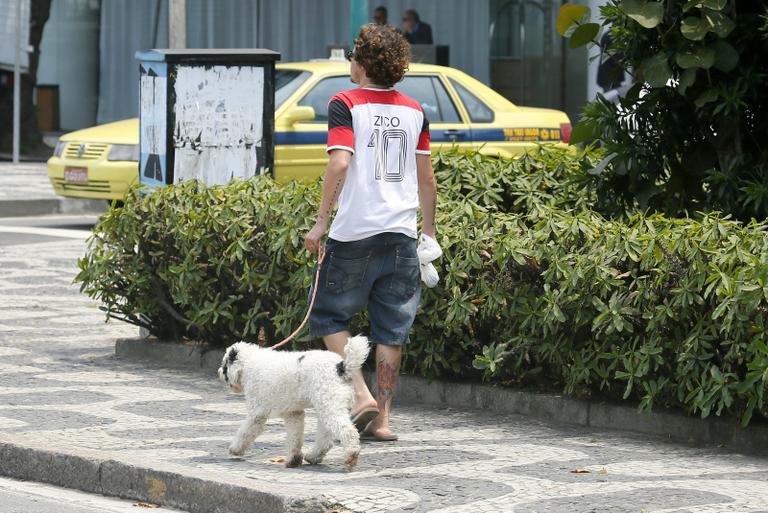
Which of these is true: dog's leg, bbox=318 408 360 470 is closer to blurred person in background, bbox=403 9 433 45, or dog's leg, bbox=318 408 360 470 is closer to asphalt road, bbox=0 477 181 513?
asphalt road, bbox=0 477 181 513

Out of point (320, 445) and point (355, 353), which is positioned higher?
point (355, 353)

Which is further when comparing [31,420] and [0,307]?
[0,307]

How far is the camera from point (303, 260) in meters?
7.99

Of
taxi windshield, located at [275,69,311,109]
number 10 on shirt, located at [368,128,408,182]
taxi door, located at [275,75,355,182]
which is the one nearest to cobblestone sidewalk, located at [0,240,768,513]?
number 10 on shirt, located at [368,128,408,182]

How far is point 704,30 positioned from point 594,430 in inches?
79.8

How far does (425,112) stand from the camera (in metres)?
15.6

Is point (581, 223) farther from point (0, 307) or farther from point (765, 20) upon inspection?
point (0, 307)

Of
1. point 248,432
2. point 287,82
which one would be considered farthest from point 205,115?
point 287,82

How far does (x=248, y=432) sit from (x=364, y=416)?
56cm

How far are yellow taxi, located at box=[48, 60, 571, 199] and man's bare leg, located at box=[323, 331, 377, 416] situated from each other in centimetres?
837

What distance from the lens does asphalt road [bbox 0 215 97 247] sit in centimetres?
1517

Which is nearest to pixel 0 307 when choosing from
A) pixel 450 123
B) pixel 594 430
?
pixel 594 430

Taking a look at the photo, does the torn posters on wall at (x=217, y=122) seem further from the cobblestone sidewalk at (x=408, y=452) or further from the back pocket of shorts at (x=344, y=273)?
the back pocket of shorts at (x=344, y=273)

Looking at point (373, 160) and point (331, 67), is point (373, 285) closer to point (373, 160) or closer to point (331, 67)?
point (373, 160)
